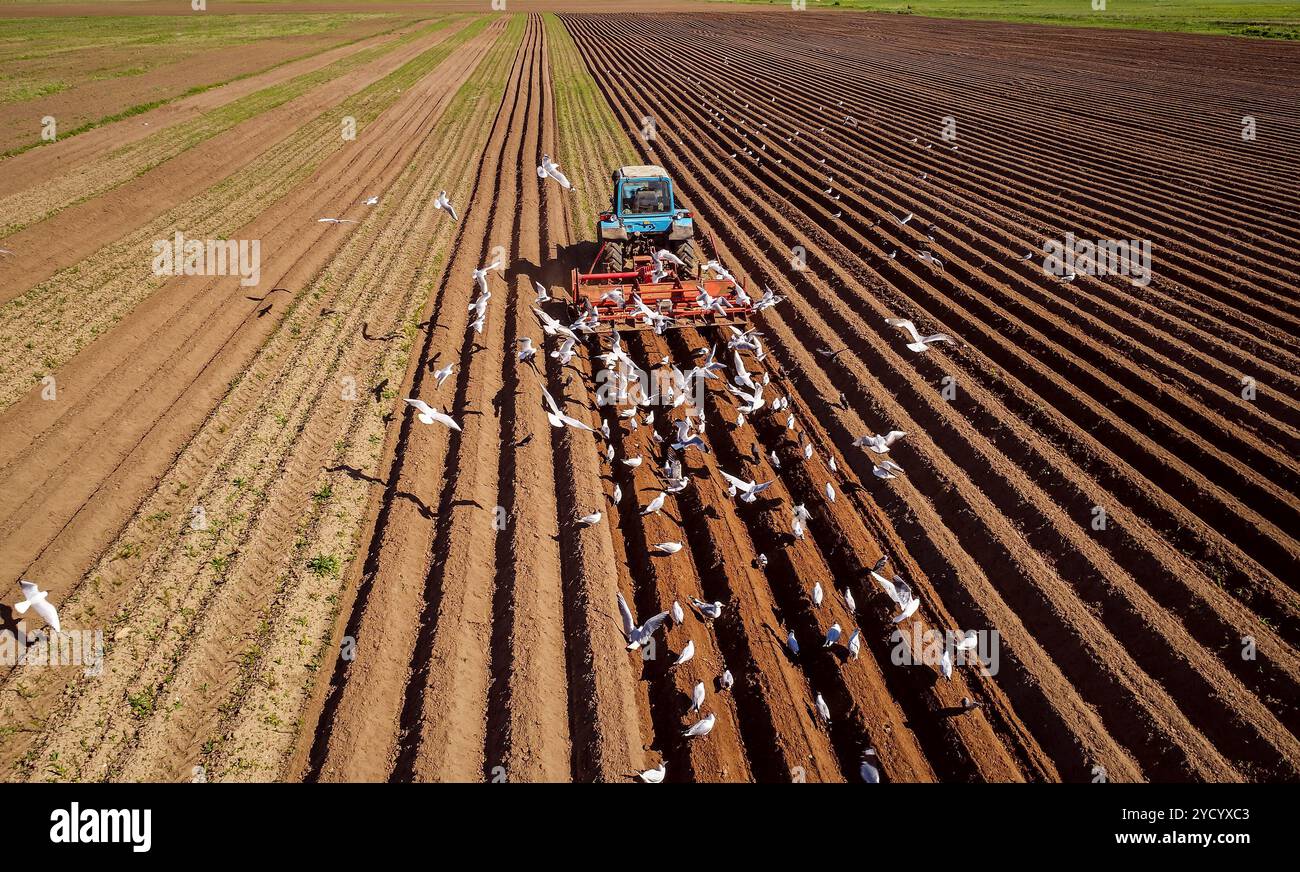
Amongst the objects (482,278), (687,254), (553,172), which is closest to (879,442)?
(687,254)

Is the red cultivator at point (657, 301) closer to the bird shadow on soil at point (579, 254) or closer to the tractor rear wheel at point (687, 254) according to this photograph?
the tractor rear wheel at point (687, 254)

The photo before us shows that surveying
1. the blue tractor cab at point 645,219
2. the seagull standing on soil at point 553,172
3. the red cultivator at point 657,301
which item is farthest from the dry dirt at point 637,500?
the blue tractor cab at point 645,219

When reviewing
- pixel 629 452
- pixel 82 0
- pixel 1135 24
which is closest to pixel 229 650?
pixel 629 452

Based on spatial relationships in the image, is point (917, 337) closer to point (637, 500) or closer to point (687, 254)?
point (687, 254)

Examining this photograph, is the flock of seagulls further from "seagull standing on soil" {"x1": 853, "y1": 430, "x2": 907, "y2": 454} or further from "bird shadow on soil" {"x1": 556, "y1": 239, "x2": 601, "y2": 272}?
"bird shadow on soil" {"x1": 556, "y1": 239, "x2": 601, "y2": 272}
